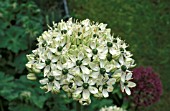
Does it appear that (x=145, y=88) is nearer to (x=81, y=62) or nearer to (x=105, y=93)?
(x=105, y=93)

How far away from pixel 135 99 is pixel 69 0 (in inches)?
98.3

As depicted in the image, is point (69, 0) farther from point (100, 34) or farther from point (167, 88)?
point (100, 34)

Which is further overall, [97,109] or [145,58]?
[145,58]

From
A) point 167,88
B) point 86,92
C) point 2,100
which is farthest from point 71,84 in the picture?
point 167,88

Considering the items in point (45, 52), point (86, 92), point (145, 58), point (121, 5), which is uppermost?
point (121, 5)

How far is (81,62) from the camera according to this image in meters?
2.28

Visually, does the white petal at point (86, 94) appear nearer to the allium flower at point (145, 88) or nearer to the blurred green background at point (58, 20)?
the blurred green background at point (58, 20)

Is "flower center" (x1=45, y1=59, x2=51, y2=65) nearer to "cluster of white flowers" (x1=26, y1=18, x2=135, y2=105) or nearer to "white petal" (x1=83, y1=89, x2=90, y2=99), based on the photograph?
"cluster of white flowers" (x1=26, y1=18, x2=135, y2=105)

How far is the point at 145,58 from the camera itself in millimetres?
5430

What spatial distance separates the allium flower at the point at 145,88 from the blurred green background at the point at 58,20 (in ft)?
0.78

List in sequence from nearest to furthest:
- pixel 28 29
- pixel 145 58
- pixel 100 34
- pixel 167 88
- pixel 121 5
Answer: pixel 100 34 < pixel 28 29 < pixel 167 88 < pixel 145 58 < pixel 121 5

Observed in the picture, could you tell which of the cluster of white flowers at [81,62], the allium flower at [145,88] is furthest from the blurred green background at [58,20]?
the cluster of white flowers at [81,62]

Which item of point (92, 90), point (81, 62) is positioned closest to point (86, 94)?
point (92, 90)

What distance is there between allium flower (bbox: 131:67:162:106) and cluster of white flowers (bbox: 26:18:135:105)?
4.85 ft
